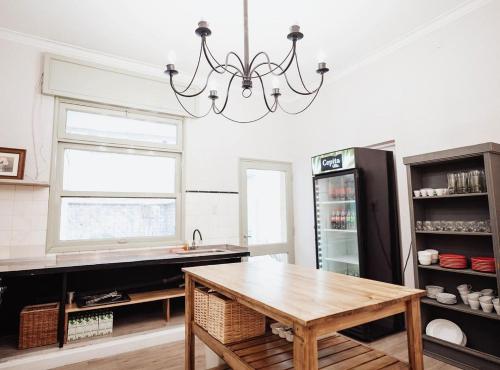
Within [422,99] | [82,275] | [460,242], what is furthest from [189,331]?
[422,99]

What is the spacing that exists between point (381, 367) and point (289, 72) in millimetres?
3703

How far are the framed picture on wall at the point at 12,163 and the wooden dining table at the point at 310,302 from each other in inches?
91.7

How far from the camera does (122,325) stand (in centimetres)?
325

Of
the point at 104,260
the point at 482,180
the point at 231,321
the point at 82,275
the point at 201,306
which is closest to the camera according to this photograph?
the point at 231,321

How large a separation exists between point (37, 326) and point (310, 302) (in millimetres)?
2768

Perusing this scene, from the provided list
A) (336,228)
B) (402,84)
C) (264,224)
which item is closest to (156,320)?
(264,224)

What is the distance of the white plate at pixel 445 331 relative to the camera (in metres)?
2.65

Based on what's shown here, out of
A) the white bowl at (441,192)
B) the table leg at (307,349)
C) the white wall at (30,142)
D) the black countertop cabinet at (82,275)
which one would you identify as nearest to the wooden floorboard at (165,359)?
the black countertop cabinet at (82,275)

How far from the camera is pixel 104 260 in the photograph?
303 cm

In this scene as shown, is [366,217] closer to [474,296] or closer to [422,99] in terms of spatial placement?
[474,296]

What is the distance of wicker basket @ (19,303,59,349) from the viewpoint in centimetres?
269

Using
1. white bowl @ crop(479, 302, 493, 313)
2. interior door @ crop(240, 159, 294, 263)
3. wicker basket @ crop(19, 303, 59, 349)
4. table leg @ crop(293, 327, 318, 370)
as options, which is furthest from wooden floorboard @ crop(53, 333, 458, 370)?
interior door @ crop(240, 159, 294, 263)

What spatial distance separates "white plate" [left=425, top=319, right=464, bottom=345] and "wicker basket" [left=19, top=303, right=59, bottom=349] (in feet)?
11.6

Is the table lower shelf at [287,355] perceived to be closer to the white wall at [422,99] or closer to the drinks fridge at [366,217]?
the drinks fridge at [366,217]
